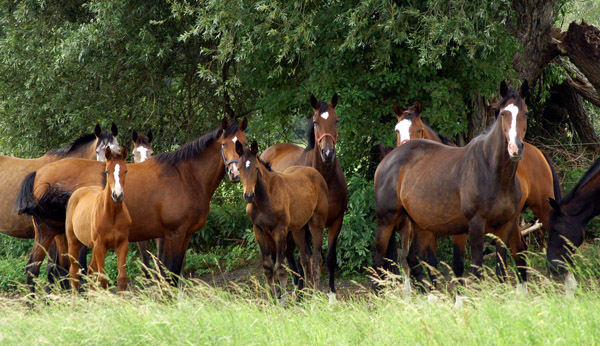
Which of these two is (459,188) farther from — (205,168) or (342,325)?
(205,168)

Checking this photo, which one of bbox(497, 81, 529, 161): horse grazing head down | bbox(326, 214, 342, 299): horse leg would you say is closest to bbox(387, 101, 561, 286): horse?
bbox(326, 214, 342, 299): horse leg

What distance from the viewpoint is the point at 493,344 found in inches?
181

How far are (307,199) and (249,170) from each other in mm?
1088

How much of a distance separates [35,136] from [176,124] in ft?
8.91

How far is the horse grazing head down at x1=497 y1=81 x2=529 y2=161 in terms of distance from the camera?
6.84 metres

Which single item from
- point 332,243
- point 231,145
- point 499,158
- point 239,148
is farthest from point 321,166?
point 499,158

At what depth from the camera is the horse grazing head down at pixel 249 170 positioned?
812 centimetres

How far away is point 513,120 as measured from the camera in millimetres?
7000

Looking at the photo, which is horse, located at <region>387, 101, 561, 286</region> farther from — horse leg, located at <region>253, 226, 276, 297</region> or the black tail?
the black tail

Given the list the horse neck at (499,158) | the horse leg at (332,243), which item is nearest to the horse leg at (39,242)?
the horse leg at (332,243)

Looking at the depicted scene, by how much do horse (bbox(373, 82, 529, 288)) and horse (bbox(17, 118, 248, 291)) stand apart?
2066 mm

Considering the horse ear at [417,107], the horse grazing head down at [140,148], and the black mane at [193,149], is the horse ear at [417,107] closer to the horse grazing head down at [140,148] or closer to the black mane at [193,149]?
the black mane at [193,149]

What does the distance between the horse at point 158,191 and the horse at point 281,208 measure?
1.98 ft

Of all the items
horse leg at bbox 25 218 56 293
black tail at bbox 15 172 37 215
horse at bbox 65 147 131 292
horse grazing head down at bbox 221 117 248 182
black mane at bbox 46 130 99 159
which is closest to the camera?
horse at bbox 65 147 131 292
